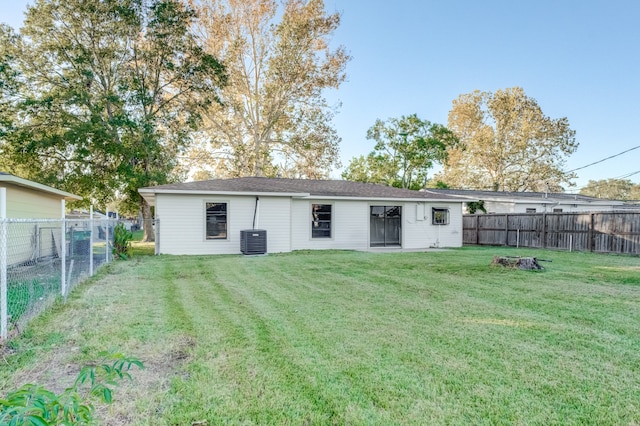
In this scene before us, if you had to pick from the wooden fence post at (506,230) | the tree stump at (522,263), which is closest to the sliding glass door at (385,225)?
the wooden fence post at (506,230)

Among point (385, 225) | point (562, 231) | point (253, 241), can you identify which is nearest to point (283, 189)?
point (253, 241)

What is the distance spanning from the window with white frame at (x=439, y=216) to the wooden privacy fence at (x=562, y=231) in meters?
2.93

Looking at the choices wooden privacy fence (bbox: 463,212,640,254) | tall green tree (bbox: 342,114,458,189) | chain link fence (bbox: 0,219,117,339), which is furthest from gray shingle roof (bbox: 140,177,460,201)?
tall green tree (bbox: 342,114,458,189)

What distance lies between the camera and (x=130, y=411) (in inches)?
93.0

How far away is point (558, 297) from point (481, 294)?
3.60ft

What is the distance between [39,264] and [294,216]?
311 inches

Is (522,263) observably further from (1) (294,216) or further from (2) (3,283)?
(2) (3,283)

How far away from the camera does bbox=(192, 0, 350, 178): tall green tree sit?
22125 mm

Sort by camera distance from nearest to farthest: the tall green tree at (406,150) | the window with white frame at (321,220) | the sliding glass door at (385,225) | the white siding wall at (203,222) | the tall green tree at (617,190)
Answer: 1. the white siding wall at (203,222)
2. the window with white frame at (321,220)
3. the sliding glass door at (385,225)
4. the tall green tree at (406,150)
5. the tall green tree at (617,190)

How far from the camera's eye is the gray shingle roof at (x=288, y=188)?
39.7ft

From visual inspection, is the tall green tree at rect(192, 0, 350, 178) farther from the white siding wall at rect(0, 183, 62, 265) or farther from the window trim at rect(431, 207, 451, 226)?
the white siding wall at rect(0, 183, 62, 265)

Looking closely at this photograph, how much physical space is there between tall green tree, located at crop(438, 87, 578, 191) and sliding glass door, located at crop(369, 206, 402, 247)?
16.7 meters

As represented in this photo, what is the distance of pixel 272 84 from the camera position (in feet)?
75.3

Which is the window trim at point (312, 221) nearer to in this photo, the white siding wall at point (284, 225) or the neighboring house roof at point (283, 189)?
the white siding wall at point (284, 225)
